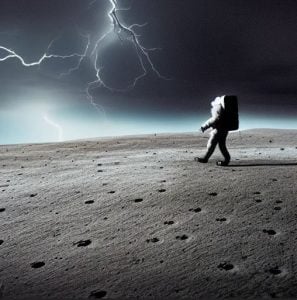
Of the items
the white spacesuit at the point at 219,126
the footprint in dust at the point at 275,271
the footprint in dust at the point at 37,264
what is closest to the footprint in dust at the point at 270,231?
the footprint in dust at the point at 275,271

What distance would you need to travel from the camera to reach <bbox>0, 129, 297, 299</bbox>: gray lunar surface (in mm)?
3525

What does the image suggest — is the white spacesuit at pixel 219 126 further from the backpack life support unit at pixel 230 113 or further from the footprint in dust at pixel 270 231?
the footprint in dust at pixel 270 231

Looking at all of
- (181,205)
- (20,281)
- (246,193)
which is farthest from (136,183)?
(20,281)

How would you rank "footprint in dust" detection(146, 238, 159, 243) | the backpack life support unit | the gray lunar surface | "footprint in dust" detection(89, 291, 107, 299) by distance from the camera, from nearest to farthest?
"footprint in dust" detection(89, 291, 107, 299) → the gray lunar surface → "footprint in dust" detection(146, 238, 159, 243) → the backpack life support unit

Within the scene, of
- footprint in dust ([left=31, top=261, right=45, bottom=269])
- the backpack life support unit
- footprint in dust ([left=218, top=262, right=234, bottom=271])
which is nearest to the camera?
footprint in dust ([left=218, top=262, right=234, bottom=271])

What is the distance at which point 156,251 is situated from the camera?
4.28 meters

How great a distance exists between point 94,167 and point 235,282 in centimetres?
676

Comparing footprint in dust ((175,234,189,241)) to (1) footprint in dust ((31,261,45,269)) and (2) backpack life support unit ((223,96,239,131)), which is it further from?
(2) backpack life support unit ((223,96,239,131))

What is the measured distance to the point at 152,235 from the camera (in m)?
4.76


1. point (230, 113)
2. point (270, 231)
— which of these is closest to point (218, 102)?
point (230, 113)

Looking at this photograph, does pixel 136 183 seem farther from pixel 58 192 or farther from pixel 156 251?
pixel 156 251

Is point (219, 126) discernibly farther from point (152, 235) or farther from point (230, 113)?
point (152, 235)

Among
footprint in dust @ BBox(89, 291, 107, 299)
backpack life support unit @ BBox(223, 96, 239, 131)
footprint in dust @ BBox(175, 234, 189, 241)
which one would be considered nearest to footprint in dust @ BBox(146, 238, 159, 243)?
footprint in dust @ BBox(175, 234, 189, 241)

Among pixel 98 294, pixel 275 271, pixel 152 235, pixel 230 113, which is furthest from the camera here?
pixel 230 113
